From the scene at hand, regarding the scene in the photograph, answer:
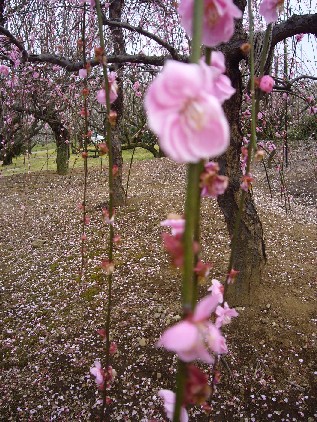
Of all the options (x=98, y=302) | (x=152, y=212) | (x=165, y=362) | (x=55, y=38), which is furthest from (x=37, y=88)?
(x=165, y=362)

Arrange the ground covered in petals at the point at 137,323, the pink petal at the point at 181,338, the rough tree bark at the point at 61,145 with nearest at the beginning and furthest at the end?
the pink petal at the point at 181,338
the ground covered in petals at the point at 137,323
the rough tree bark at the point at 61,145

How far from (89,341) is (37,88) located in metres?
5.64

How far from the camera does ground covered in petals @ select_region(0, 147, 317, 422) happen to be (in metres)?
2.35

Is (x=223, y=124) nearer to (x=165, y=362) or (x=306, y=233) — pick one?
(x=165, y=362)

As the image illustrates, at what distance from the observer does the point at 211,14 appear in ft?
1.73

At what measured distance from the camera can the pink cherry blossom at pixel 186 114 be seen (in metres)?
0.40

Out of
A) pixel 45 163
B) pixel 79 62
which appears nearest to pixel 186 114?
pixel 79 62

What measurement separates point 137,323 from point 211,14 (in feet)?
9.41

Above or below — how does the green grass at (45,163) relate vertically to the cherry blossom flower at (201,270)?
below

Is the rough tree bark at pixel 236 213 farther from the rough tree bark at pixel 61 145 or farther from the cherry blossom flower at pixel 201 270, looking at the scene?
the rough tree bark at pixel 61 145

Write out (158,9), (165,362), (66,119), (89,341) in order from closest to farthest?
1. (165,362)
2. (89,341)
3. (158,9)
4. (66,119)

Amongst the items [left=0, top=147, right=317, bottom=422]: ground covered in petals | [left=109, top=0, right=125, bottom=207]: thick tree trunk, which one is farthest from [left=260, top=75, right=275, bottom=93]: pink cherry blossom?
[left=109, top=0, right=125, bottom=207]: thick tree trunk

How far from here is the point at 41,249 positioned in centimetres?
512

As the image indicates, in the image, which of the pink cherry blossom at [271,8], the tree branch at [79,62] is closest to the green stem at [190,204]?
the pink cherry blossom at [271,8]
